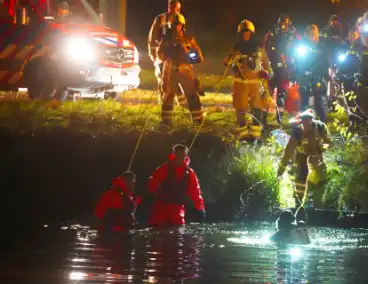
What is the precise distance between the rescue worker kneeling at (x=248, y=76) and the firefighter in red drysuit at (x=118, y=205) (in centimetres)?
341

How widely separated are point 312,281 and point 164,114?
6.47 m

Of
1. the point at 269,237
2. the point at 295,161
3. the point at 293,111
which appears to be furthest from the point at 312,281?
the point at 293,111

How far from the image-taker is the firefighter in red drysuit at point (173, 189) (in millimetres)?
13156

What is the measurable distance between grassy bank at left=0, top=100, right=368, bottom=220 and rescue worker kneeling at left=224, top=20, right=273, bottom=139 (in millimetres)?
367

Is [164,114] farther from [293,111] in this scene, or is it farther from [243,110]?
[293,111]

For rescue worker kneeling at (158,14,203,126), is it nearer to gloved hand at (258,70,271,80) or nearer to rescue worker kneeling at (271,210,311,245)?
gloved hand at (258,70,271,80)

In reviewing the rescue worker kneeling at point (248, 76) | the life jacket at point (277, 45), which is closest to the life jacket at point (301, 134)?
the rescue worker kneeling at point (248, 76)

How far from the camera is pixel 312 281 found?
10.3 m

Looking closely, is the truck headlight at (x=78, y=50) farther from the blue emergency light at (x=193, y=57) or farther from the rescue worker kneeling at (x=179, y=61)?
the blue emergency light at (x=193, y=57)

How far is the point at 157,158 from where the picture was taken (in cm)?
1584

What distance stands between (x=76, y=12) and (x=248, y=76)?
16.7ft

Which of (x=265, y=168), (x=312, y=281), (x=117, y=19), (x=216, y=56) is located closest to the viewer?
(x=312, y=281)

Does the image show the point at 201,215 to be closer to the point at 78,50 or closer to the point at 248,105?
the point at 248,105

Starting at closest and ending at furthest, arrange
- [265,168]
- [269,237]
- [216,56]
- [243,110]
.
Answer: [269,237] < [265,168] < [243,110] < [216,56]
